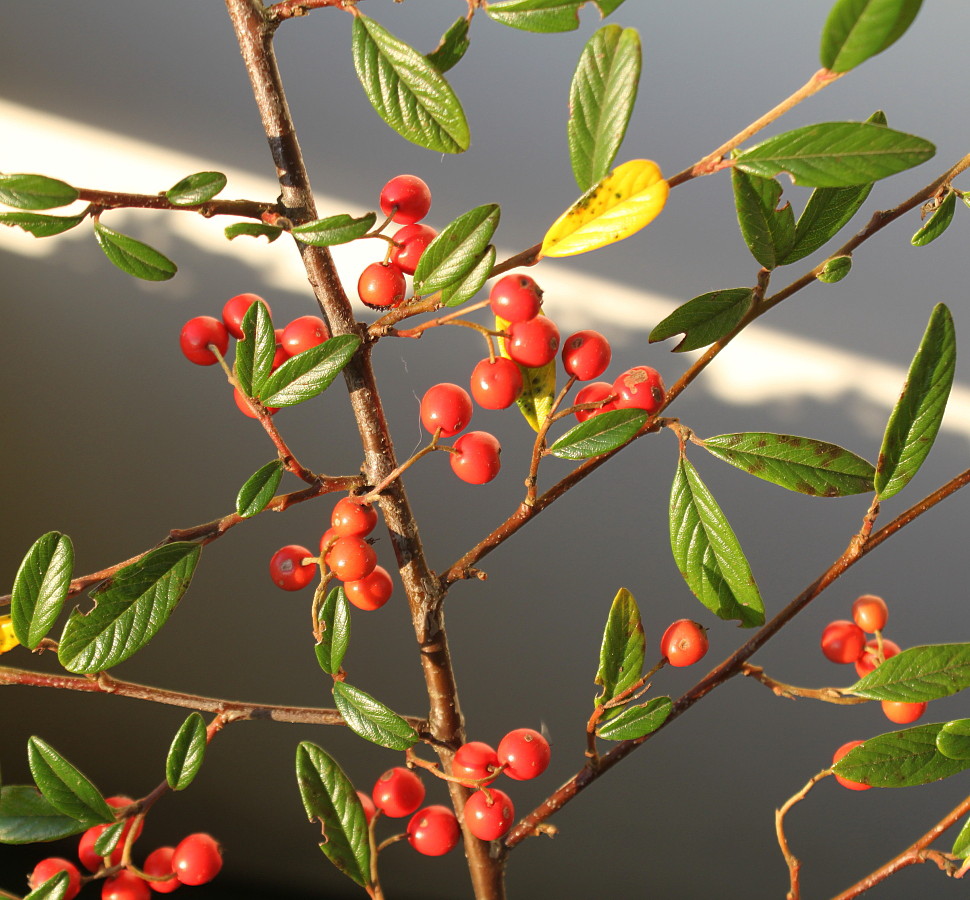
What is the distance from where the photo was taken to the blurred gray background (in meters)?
1.02

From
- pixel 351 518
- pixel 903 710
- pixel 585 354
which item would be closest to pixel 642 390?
pixel 585 354

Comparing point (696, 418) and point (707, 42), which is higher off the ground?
point (707, 42)

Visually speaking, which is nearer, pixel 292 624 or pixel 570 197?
pixel 570 197

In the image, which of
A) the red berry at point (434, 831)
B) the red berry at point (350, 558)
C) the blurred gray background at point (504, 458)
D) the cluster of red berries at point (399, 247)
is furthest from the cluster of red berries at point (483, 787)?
the blurred gray background at point (504, 458)

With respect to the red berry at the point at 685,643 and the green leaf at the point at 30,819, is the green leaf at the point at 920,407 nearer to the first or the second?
the red berry at the point at 685,643

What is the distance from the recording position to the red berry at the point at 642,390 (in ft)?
1.09

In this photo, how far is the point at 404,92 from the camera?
0.95 ft

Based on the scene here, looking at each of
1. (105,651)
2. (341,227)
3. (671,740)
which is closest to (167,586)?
(105,651)

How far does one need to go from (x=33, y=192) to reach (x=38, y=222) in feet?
0.05

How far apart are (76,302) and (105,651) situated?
93 cm

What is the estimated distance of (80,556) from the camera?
1174 millimetres

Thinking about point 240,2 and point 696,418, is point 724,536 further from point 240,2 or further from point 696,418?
point 696,418

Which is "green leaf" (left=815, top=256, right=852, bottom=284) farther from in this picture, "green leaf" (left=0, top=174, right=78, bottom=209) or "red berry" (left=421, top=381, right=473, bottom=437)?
"green leaf" (left=0, top=174, right=78, bottom=209)

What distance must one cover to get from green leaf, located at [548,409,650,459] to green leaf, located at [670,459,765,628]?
0.05 metres
